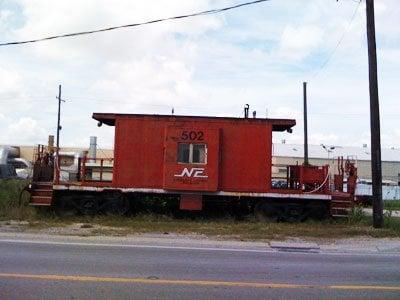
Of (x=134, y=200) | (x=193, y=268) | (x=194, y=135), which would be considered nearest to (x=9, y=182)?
(x=134, y=200)

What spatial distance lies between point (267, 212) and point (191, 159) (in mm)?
2972

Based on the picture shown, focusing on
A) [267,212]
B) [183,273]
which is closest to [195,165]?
[267,212]

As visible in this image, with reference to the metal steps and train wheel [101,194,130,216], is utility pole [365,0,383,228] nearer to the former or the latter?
the metal steps

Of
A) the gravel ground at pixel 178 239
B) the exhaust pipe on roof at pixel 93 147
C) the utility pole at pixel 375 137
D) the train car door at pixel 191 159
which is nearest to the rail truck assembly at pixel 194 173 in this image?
the train car door at pixel 191 159

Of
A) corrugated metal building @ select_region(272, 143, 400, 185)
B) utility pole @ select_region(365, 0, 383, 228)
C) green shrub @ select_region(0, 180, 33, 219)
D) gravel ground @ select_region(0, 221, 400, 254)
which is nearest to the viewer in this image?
gravel ground @ select_region(0, 221, 400, 254)

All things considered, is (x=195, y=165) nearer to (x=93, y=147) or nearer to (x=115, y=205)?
(x=115, y=205)

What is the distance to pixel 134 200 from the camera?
792 inches

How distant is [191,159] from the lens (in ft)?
63.4

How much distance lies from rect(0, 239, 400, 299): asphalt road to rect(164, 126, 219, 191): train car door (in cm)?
658

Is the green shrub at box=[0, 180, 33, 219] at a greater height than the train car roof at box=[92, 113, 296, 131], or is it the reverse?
the train car roof at box=[92, 113, 296, 131]

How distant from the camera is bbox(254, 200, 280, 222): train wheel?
63.1 feet

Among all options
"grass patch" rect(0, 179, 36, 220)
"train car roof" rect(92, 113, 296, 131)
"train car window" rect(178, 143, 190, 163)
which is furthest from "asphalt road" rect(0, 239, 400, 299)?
"train car roof" rect(92, 113, 296, 131)

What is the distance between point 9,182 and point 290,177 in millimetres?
10787

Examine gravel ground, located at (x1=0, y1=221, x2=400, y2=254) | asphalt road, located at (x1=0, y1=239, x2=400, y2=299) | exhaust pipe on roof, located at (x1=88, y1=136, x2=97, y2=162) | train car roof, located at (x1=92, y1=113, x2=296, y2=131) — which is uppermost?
exhaust pipe on roof, located at (x1=88, y1=136, x2=97, y2=162)
